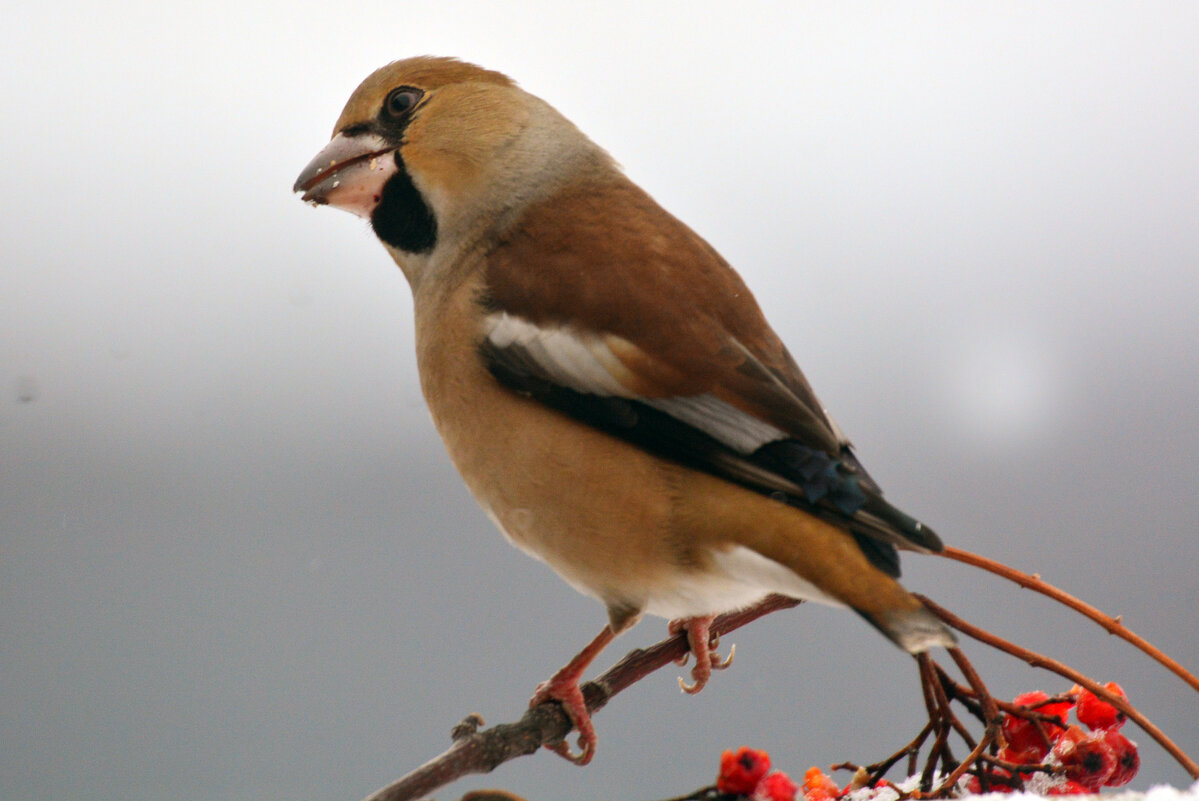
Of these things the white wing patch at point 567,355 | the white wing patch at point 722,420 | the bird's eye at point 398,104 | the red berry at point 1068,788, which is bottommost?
the red berry at point 1068,788

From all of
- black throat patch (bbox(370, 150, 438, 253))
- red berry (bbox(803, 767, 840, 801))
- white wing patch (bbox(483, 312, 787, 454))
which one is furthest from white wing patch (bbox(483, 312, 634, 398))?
red berry (bbox(803, 767, 840, 801))

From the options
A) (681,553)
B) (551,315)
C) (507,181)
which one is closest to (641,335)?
(551,315)

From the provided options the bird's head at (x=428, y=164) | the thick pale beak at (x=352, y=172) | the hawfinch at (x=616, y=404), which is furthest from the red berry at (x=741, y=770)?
the thick pale beak at (x=352, y=172)

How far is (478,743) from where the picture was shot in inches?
39.8

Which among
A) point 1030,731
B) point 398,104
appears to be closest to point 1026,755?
point 1030,731

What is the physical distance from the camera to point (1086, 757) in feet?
3.76

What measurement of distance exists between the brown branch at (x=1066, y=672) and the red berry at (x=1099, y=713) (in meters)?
0.08

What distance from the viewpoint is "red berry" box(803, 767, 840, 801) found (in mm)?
1229

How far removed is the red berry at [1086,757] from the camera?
1.14m

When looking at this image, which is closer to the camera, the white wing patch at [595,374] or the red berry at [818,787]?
the white wing patch at [595,374]

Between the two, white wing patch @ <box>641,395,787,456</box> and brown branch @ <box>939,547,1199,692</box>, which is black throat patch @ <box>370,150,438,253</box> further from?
brown branch @ <box>939,547,1199,692</box>

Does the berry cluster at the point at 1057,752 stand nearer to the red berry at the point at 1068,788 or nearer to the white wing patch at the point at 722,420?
the red berry at the point at 1068,788

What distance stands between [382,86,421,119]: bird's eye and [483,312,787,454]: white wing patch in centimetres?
37

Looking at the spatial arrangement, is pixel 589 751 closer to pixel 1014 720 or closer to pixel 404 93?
pixel 1014 720
